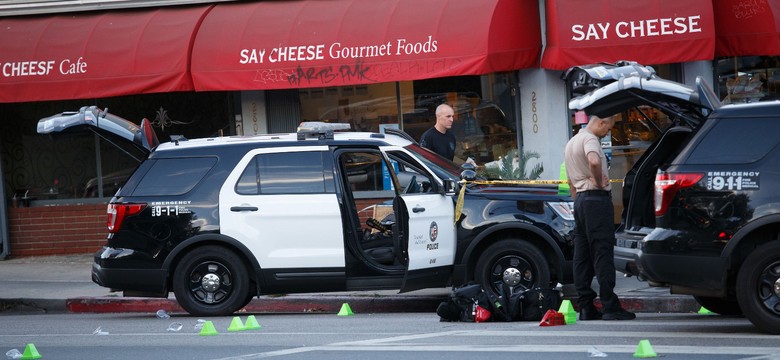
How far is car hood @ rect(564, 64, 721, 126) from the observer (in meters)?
9.38

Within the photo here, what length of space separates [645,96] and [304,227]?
12.0 ft

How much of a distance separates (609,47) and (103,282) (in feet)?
23.7

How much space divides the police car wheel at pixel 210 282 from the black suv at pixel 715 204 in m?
4.02

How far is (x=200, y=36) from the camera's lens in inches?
682

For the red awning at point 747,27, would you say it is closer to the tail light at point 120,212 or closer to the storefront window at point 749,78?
the storefront window at point 749,78

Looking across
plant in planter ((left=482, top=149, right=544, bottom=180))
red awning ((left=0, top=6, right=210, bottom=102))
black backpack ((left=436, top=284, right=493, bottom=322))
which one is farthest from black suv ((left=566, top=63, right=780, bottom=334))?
red awning ((left=0, top=6, right=210, bottom=102))

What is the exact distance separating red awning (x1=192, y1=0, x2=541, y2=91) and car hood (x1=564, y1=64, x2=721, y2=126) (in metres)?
5.90

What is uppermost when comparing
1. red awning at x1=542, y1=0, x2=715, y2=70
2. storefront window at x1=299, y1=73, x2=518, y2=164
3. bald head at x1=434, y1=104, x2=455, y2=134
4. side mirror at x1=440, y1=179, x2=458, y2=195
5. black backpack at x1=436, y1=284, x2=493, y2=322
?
red awning at x1=542, y1=0, x2=715, y2=70

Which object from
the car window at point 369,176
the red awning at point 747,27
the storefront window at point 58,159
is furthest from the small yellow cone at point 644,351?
the storefront window at point 58,159

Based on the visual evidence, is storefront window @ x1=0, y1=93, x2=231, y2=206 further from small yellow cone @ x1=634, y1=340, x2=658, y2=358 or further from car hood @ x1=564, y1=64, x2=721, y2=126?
small yellow cone @ x1=634, y1=340, x2=658, y2=358

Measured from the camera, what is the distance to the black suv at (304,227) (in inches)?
452

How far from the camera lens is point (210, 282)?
11.8 meters

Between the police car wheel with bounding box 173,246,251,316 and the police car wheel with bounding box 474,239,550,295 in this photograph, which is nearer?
the police car wheel with bounding box 474,239,550,295

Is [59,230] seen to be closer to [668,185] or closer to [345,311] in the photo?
[345,311]
